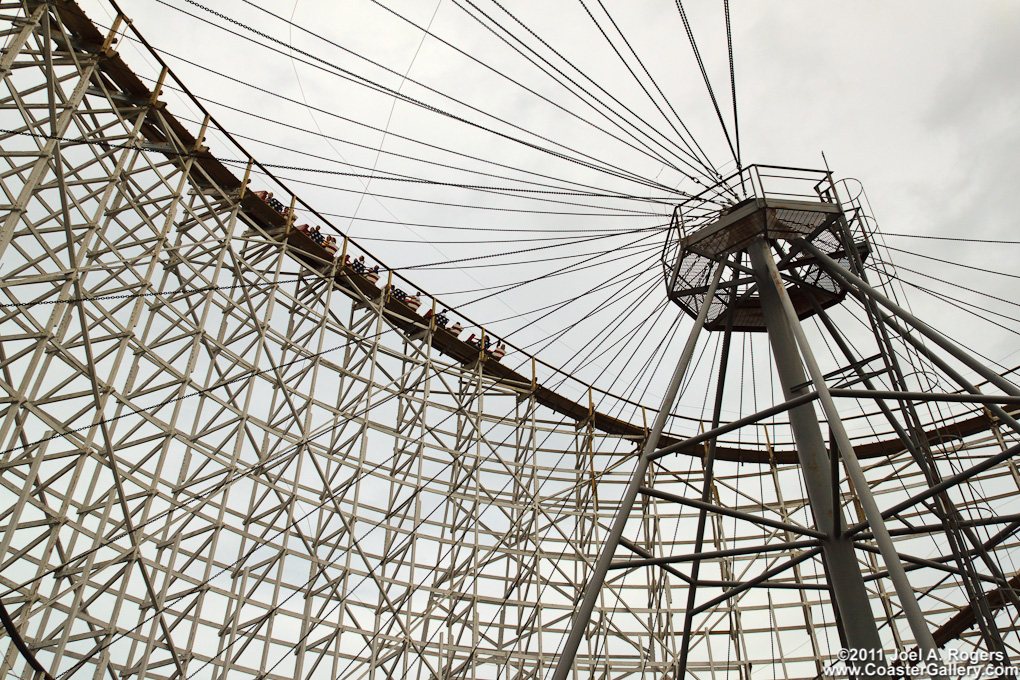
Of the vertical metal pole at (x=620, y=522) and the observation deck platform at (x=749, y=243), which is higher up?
the observation deck platform at (x=749, y=243)

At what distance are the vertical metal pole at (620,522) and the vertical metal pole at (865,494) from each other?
108 centimetres

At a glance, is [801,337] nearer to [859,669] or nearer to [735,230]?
[735,230]

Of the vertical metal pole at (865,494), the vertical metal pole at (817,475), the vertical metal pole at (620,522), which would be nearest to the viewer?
the vertical metal pole at (865,494)

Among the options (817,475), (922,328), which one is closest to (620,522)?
(817,475)

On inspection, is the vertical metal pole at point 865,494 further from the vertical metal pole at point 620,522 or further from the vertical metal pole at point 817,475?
the vertical metal pole at point 620,522

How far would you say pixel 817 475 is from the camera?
11.0 meters

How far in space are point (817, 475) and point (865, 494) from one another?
2408 millimetres

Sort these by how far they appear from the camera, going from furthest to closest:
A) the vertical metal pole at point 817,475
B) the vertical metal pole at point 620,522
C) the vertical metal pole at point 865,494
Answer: the vertical metal pole at point 817,475
the vertical metal pole at point 620,522
the vertical metal pole at point 865,494

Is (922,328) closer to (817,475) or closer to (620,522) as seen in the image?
(817,475)

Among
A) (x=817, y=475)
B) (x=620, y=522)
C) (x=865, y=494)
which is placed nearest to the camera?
(x=865, y=494)

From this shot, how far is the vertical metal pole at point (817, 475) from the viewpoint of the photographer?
973 centimetres

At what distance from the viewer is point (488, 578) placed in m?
21.6

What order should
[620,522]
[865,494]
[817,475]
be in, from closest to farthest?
[865,494], [620,522], [817,475]

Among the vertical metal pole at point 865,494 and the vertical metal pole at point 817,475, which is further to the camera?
the vertical metal pole at point 817,475
